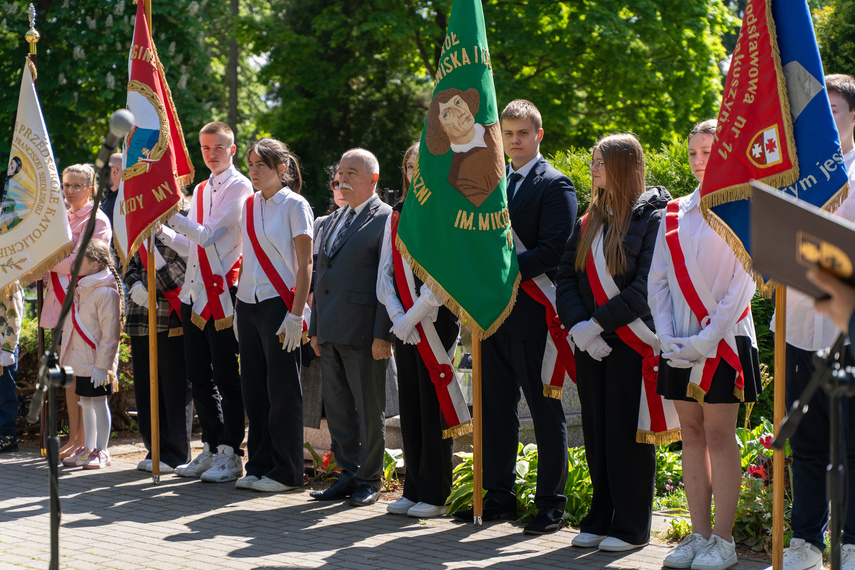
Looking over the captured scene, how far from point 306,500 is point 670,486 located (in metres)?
2.43

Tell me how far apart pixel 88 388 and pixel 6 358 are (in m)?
1.18

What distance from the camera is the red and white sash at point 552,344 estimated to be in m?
5.70

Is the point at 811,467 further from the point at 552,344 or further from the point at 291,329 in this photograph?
the point at 291,329

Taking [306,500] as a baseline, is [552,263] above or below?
above

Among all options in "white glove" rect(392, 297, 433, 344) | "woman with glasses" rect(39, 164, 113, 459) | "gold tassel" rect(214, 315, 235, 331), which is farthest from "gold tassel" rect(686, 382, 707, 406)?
"woman with glasses" rect(39, 164, 113, 459)

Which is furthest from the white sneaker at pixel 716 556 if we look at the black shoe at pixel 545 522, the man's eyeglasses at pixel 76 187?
the man's eyeglasses at pixel 76 187

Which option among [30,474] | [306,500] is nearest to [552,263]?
[306,500]

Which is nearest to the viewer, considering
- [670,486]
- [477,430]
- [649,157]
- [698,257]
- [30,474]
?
[698,257]

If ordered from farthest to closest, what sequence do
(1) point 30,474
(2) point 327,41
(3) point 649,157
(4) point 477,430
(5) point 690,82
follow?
(2) point 327,41 → (5) point 690,82 → (3) point 649,157 → (1) point 30,474 → (4) point 477,430

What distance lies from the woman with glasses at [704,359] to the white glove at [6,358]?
5960mm

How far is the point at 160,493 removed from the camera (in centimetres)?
688

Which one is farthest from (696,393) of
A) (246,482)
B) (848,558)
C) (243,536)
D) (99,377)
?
(99,377)

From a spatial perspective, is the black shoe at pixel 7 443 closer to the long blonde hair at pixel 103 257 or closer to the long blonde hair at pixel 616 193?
the long blonde hair at pixel 103 257

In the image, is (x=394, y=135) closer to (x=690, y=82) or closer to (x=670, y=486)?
(x=690, y=82)
